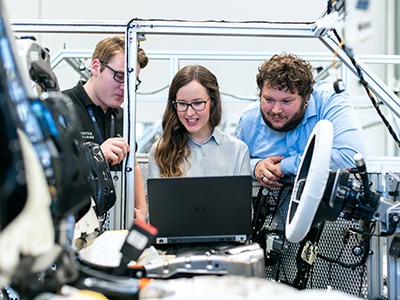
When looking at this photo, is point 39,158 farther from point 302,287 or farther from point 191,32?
point 302,287

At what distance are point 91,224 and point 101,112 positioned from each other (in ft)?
3.03

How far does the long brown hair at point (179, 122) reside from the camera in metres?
2.08

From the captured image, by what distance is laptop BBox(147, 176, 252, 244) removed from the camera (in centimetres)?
149

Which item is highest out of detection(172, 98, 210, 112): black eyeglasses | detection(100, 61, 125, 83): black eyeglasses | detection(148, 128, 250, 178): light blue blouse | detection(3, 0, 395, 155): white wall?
detection(3, 0, 395, 155): white wall

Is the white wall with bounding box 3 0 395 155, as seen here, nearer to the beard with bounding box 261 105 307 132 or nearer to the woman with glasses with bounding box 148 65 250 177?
the woman with glasses with bounding box 148 65 250 177

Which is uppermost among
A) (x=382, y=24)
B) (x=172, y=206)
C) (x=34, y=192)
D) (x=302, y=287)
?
(x=382, y=24)

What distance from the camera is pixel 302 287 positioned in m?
1.83

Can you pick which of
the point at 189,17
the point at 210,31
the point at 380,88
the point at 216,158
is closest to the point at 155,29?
the point at 210,31

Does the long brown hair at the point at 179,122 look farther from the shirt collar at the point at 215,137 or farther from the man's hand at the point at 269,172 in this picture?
the man's hand at the point at 269,172

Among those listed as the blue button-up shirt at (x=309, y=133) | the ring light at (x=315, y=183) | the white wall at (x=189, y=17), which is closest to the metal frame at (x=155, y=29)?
the blue button-up shirt at (x=309, y=133)

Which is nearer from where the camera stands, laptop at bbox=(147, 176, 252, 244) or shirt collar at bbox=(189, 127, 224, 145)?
laptop at bbox=(147, 176, 252, 244)

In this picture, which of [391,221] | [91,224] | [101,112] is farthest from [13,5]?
[391,221]

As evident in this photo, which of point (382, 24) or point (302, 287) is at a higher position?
point (382, 24)

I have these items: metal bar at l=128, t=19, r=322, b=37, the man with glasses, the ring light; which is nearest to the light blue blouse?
the man with glasses
